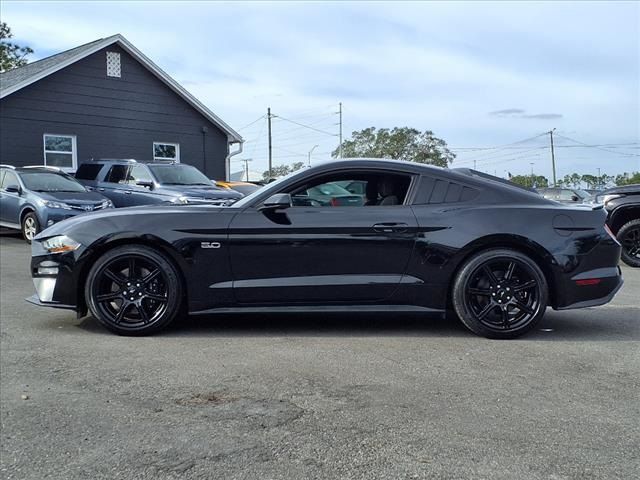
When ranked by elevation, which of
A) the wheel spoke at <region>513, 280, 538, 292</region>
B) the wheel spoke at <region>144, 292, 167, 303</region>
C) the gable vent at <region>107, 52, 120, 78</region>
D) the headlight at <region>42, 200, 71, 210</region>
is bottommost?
the wheel spoke at <region>144, 292, 167, 303</region>

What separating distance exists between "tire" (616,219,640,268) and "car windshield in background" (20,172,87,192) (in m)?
10.3

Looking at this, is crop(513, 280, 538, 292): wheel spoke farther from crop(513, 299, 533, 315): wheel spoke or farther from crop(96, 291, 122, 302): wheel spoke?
crop(96, 291, 122, 302): wheel spoke

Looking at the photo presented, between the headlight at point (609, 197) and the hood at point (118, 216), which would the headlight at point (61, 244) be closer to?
the hood at point (118, 216)

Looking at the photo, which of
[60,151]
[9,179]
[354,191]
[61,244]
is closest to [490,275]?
[354,191]

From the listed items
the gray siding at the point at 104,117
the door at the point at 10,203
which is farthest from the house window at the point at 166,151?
the door at the point at 10,203

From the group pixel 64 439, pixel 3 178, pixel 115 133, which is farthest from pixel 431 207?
pixel 115 133

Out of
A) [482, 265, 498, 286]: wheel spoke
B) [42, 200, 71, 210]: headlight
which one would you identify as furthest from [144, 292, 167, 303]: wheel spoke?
[42, 200, 71, 210]: headlight

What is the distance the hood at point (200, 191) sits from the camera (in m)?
12.8

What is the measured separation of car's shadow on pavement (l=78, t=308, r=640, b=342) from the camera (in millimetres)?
5180

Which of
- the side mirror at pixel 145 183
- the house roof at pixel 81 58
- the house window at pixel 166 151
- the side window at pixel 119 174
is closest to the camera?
the side mirror at pixel 145 183

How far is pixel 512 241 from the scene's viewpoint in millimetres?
5023

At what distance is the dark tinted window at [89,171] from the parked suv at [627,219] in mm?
11086

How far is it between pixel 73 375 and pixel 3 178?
10.8 m

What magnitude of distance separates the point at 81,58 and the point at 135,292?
654 inches
